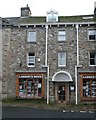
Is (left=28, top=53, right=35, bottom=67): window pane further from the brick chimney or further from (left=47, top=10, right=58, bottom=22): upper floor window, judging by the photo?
the brick chimney

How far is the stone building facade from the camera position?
33.2 metres

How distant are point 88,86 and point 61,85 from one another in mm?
3001

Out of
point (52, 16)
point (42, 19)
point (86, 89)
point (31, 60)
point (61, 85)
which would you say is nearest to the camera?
point (86, 89)

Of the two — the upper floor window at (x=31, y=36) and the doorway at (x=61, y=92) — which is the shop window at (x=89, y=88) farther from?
the upper floor window at (x=31, y=36)

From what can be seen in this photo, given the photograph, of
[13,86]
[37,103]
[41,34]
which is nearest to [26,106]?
[37,103]

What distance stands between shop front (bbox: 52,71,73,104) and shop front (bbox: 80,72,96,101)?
1550mm

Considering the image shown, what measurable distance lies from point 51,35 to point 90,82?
22.8 feet

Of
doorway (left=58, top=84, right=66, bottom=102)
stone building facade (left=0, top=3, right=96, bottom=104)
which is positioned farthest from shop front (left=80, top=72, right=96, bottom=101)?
doorway (left=58, top=84, right=66, bottom=102)

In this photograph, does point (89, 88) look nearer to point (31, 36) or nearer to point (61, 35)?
point (61, 35)

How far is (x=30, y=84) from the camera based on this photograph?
3378 cm

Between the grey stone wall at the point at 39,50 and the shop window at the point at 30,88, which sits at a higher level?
the grey stone wall at the point at 39,50

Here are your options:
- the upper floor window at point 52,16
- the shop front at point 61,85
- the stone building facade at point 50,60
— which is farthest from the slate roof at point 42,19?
the shop front at point 61,85

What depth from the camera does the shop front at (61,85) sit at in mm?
33219

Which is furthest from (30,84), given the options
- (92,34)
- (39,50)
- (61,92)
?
(92,34)
